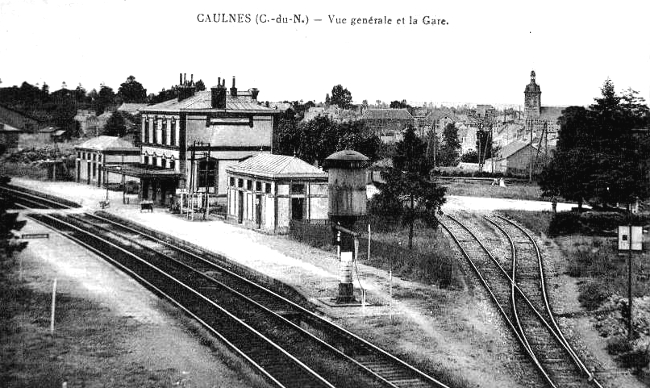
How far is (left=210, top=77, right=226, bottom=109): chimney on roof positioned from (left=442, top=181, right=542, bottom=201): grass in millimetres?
15703

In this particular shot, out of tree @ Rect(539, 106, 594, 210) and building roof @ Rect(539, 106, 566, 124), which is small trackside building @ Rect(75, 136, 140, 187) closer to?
tree @ Rect(539, 106, 594, 210)

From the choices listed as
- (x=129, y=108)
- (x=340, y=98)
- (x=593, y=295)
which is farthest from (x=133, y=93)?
(x=593, y=295)

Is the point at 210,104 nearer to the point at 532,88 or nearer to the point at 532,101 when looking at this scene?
the point at 532,101

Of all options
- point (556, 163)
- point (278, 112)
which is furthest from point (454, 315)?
point (278, 112)

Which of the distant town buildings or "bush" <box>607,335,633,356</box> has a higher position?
the distant town buildings

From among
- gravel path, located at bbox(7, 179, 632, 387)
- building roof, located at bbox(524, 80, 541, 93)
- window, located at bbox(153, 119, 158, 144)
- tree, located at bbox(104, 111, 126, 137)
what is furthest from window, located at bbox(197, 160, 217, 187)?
building roof, located at bbox(524, 80, 541, 93)

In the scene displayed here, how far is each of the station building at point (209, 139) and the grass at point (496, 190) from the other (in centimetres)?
1339

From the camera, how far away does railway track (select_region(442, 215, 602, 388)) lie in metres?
13.8

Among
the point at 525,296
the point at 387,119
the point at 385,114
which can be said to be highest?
the point at 385,114

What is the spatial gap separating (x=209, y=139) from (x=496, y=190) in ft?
63.7

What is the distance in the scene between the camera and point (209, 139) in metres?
44.6

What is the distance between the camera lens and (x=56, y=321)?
15328 mm

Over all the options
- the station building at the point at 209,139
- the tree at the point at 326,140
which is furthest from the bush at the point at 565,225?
the station building at the point at 209,139

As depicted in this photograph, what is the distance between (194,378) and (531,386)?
221 inches
